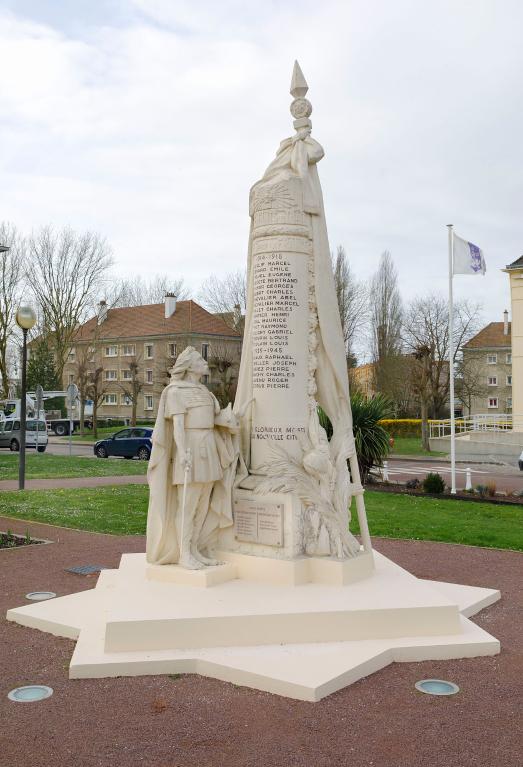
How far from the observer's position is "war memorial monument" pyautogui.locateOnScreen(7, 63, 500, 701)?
6.36 metres

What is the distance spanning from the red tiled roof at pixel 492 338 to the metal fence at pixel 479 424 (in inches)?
823

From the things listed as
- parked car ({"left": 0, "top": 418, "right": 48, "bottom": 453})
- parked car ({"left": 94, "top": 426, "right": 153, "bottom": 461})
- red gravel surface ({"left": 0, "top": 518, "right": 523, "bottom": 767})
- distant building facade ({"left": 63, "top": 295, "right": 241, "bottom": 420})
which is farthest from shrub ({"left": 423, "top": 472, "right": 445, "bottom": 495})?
distant building facade ({"left": 63, "top": 295, "right": 241, "bottom": 420})

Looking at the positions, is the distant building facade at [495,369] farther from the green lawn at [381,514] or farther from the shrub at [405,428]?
the green lawn at [381,514]

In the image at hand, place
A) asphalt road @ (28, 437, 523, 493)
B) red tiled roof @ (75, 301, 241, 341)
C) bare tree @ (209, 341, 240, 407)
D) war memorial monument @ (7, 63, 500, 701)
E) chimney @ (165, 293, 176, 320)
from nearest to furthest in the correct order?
war memorial monument @ (7, 63, 500, 701) < asphalt road @ (28, 437, 523, 493) < bare tree @ (209, 341, 240, 407) < red tiled roof @ (75, 301, 241, 341) < chimney @ (165, 293, 176, 320)

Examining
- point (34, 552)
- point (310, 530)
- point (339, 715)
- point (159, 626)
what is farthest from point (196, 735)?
point (34, 552)

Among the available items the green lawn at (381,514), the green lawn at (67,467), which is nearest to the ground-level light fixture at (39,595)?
the green lawn at (381,514)

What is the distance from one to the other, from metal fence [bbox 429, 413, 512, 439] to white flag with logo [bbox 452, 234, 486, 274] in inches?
648

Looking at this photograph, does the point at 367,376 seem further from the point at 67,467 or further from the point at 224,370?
the point at 67,467

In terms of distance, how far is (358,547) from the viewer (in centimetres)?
810

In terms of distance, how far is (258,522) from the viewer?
7.97 m

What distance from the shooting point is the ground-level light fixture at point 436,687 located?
5605 mm

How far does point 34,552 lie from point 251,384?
4811 mm

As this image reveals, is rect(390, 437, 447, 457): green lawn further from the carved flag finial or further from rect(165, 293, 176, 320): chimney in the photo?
the carved flag finial

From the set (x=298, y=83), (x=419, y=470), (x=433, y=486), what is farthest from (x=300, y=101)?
(x=419, y=470)
